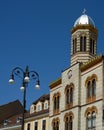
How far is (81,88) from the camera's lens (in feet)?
182

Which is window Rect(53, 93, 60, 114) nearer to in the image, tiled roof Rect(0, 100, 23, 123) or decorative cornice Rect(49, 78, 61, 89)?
decorative cornice Rect(49, 78, 61, 89)

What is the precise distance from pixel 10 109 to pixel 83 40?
4244 cm

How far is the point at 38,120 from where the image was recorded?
68.1 m

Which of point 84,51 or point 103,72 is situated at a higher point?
point 84,51

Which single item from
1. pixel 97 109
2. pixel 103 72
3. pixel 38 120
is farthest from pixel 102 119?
pixel 38 120

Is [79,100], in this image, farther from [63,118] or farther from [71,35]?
[71,35]

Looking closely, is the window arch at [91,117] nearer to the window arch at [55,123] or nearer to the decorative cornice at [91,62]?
the decorative cornice at [91,62]

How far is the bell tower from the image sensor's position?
→ 5916cm

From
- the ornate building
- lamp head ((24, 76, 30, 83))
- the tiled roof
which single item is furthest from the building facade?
the tiled roof

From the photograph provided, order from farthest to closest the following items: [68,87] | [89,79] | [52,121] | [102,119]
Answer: [52,121]
[68,87]
[89,79]
[102,119]

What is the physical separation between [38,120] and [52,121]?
6.66 meters

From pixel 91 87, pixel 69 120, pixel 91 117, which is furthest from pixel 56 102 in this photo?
pixel 91 117

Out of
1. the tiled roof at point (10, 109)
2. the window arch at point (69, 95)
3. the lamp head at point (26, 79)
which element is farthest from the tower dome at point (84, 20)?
the tiled roof at point (10, 109)

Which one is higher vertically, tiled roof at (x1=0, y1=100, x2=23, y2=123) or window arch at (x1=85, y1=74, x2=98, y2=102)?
tiled roof at (x1=0, y1=100, x2=23, y2=123)
